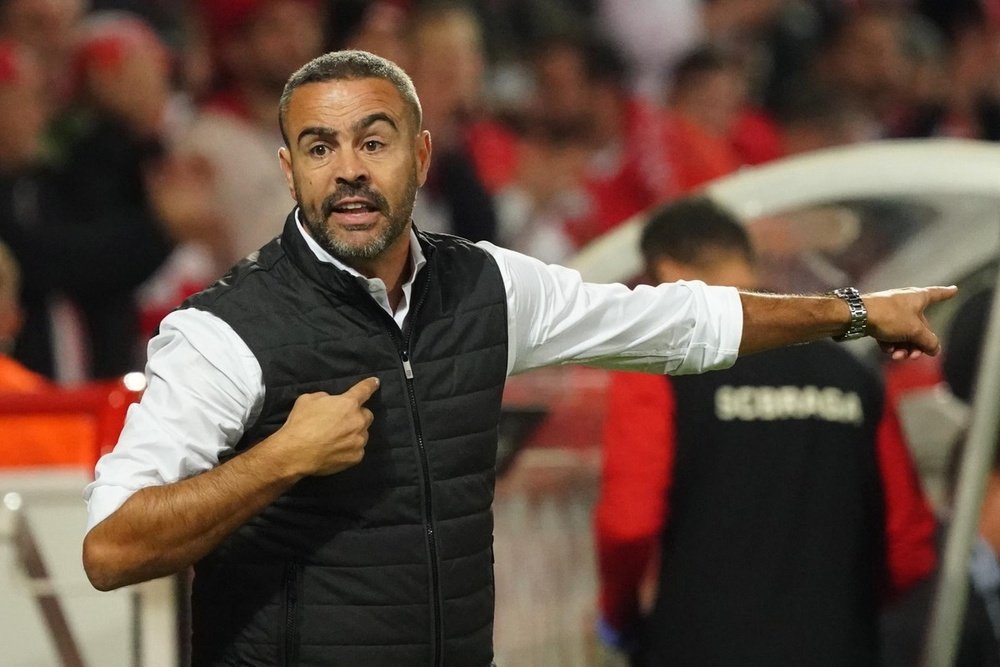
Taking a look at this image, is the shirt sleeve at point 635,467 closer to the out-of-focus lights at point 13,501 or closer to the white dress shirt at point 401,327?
the white dress shirt at point 401,327

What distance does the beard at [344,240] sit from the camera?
250cm

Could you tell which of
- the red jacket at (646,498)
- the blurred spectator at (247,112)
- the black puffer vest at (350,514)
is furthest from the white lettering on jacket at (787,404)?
the blurred spectator at (247,112)

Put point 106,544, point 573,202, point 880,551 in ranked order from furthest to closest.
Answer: point 573,202 < point 880,551 < point 106,544

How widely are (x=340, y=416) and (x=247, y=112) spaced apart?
3.41 meters

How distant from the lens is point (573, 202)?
22.5ft

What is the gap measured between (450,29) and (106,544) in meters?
4.33

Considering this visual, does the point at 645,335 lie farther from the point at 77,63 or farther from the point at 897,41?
the point at 897,41

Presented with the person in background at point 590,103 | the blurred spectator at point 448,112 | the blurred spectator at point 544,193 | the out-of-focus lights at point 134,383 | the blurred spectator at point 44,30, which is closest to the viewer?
the out-of-focus lights at point 134,383

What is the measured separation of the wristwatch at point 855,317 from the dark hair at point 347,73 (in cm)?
80

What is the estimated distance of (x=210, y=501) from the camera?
2.27 m

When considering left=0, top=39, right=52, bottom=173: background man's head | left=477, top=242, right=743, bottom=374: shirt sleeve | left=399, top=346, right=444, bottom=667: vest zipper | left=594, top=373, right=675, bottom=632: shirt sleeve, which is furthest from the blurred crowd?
left=399, top=346, right=444, bottom=667: vest zipper

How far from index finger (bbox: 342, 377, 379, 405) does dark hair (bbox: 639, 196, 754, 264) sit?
1.45 m

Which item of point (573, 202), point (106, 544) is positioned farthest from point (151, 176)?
point (106, 544)

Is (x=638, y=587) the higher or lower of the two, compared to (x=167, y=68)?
lower
